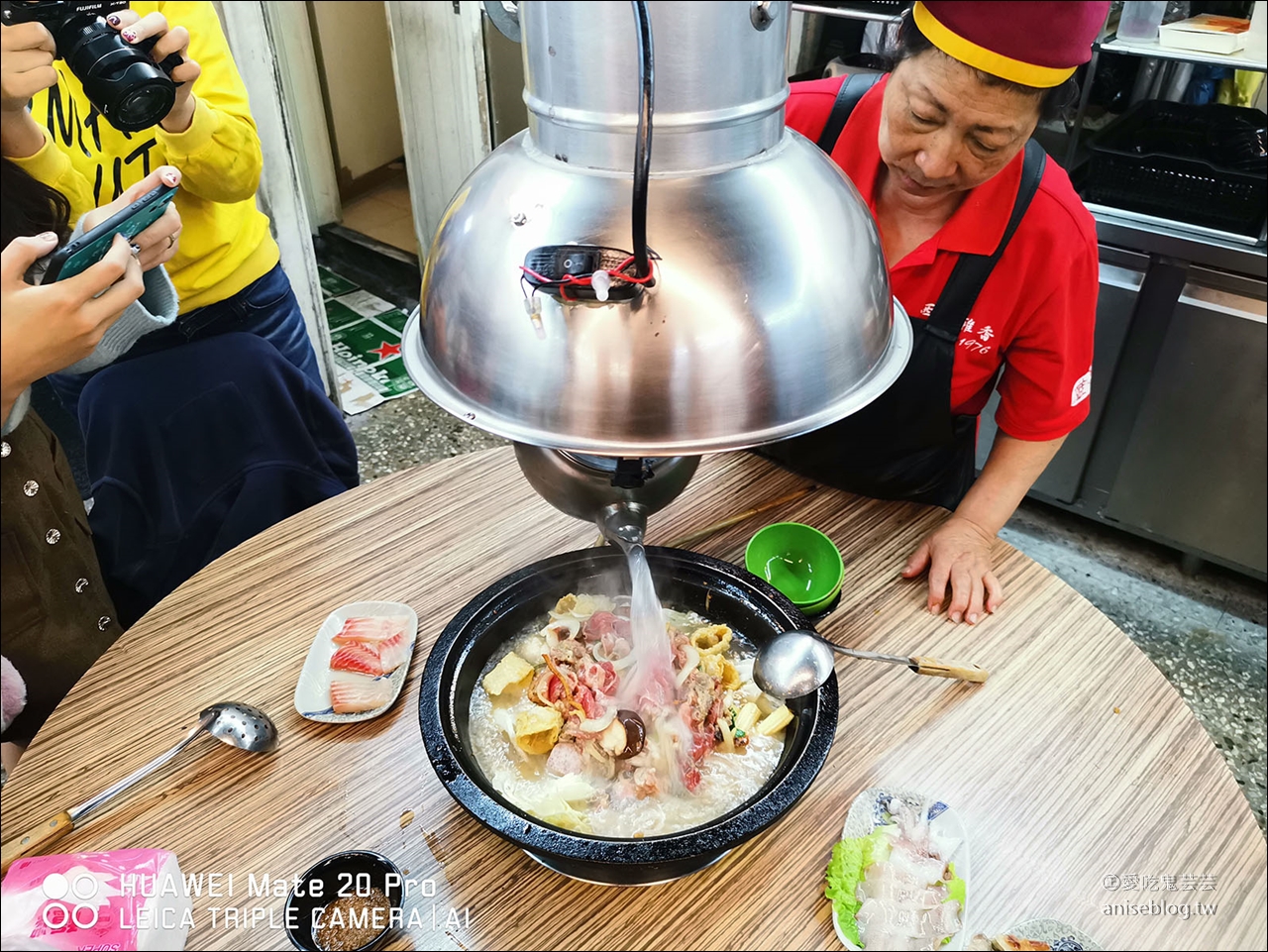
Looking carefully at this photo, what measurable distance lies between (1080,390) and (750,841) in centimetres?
115

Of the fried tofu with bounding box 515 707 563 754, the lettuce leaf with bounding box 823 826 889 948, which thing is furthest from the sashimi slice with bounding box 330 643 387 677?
the lettuce leaf with bounding box 823 826 889 948

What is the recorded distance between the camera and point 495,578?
1705 mm

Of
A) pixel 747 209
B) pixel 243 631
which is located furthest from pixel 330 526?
pixel 747 209

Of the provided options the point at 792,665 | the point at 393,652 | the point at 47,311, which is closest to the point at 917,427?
the point at 792,665

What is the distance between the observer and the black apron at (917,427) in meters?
1.75

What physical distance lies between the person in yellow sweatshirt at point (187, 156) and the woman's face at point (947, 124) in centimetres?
126

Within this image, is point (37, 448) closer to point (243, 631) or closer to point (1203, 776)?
point (243, 631)

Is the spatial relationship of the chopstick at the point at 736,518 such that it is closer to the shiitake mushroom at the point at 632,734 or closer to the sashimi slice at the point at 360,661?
the shiitake mushroom at the point at 632,734

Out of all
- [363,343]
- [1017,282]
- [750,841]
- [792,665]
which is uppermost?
[1017,282]

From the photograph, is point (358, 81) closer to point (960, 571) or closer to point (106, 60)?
point (106, 60)

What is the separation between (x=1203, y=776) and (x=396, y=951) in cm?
122

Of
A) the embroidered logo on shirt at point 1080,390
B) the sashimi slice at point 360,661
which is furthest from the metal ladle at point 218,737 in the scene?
the embroidered logo on shirt at point 1080,390

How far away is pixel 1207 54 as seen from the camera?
266 centimetres

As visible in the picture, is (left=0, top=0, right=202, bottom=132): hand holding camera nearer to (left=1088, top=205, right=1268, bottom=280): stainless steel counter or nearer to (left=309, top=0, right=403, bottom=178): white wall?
(left=1088, top=205, right=1268, bottom=280): stainless steel counter
